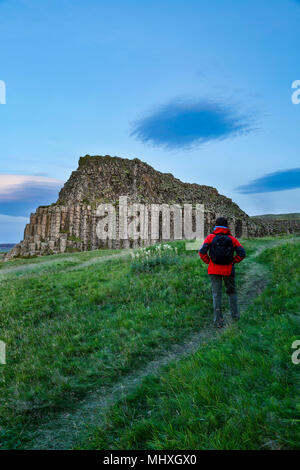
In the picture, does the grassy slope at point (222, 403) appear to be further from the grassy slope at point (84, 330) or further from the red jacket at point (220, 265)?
the red jacket at point (220, 265)

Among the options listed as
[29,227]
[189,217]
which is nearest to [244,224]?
[189,217]

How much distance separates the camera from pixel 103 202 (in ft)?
322

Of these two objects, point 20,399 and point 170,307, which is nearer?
point 20,399

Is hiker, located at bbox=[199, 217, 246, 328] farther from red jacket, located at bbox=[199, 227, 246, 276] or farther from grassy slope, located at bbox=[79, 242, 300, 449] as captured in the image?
grassy slope, located at bbox=[79, 242, 300, 449]

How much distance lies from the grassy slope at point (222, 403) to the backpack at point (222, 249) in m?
2.42

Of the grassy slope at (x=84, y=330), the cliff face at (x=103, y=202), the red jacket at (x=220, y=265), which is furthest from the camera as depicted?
the cliff face at (x=103, y=202)

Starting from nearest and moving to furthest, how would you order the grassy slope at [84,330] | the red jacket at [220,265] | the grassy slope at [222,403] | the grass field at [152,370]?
the grassy slope at [222,403] < the grass field at [152,370] < the grassy slope at [84,330] < the red jacket at [220,265]

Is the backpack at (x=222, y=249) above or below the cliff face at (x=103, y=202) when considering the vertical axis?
below

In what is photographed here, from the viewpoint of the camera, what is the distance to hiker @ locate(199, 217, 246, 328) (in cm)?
791

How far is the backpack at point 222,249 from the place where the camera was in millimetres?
7883

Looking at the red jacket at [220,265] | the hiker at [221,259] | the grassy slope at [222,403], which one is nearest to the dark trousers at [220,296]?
the hiker at [221,259]

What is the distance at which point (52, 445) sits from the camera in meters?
4.18

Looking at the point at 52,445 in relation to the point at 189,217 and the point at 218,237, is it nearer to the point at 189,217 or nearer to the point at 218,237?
the point at 218,237

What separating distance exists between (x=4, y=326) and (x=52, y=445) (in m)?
6.33
